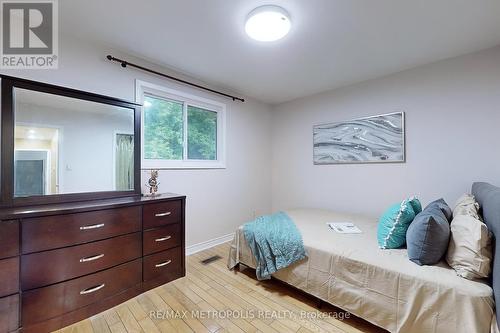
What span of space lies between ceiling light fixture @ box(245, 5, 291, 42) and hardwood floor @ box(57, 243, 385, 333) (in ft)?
7.57

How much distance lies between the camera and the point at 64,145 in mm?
1926

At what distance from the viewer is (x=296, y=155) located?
3838 millimetres

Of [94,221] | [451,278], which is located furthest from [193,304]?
[451,278]

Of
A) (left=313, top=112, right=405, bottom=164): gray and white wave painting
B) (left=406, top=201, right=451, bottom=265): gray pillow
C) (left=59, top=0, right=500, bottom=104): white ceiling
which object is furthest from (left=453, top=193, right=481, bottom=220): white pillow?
(left=59, top=0, right=500, bottom=104): white ceiling

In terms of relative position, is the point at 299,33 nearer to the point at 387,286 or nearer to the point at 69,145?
the point at 387,286

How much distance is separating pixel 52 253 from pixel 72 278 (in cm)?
24

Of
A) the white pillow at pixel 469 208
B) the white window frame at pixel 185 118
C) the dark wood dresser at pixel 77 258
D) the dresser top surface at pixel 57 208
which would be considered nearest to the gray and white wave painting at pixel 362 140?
the white pillow at pixel 469 208

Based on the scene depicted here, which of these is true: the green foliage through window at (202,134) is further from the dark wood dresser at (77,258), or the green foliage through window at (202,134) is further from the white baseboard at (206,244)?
the white baseboard at (206,244)

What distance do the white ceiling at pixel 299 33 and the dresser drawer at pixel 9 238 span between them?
162 cm

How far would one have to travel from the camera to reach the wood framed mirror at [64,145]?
1638 mm

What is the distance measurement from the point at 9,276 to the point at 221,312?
1.43 m

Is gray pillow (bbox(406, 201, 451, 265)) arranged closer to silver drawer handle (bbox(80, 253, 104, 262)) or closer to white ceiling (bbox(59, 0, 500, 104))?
white ceiling (bbox(59, 0, 500, 104))

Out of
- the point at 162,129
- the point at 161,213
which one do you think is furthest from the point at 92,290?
the point at 162,129

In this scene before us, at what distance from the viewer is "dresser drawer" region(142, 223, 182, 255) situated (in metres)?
2.01
